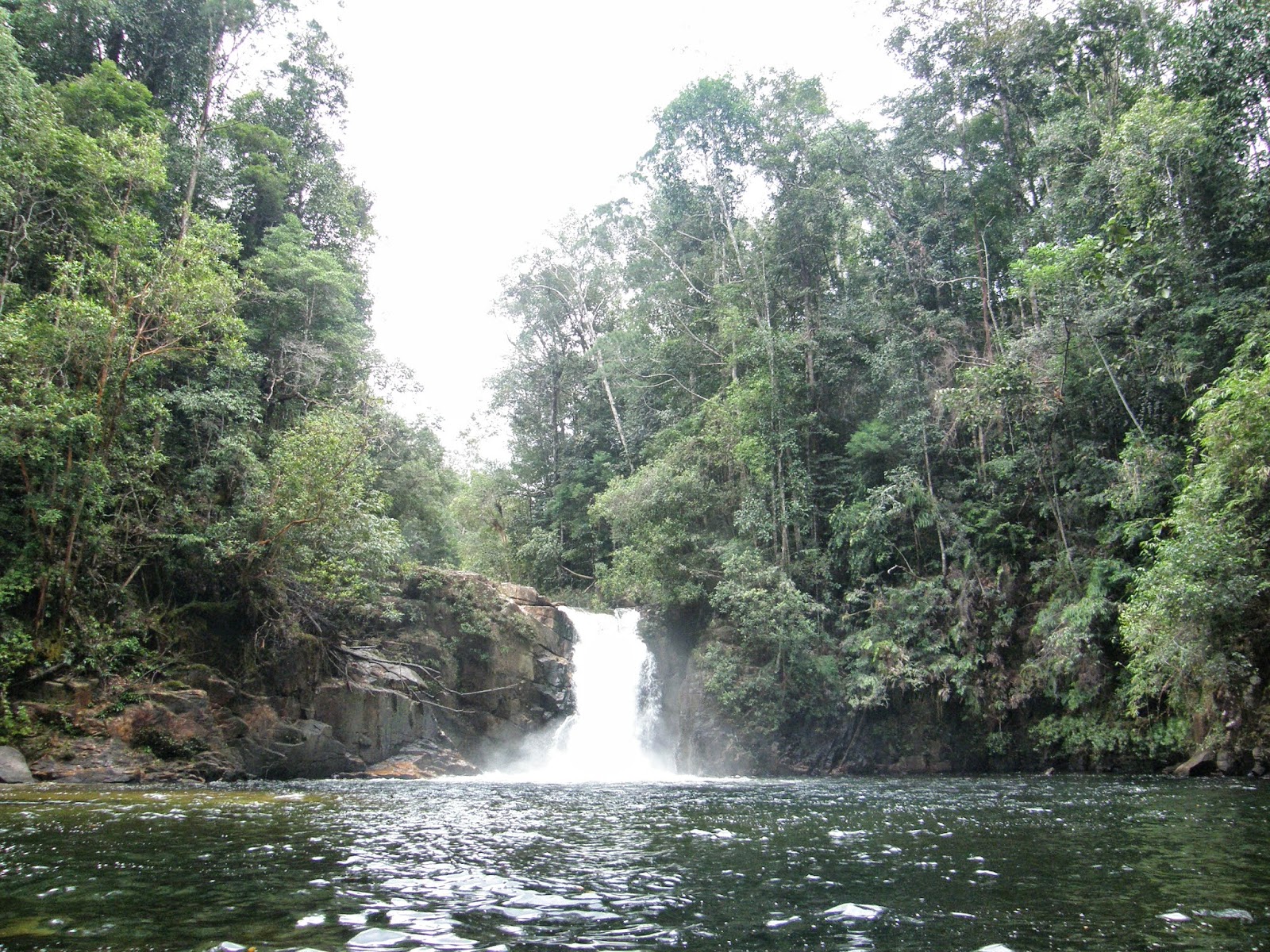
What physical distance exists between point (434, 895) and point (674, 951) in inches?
73.2

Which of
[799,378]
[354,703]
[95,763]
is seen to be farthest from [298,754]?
[799,378]

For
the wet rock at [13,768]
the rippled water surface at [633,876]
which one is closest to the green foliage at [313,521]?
the wet rock at [13,768]

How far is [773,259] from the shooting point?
2611 cm

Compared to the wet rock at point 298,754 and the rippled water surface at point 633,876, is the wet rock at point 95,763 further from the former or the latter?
the rippled water surface at point 633,876

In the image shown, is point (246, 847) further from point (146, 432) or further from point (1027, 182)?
point (1027, 182)

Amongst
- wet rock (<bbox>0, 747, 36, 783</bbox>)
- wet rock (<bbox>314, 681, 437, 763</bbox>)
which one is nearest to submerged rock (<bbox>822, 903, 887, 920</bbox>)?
wet rock (<bbox>0, 747, 36, 783</bbox>)

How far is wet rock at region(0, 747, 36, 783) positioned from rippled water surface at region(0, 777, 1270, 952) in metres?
2.62

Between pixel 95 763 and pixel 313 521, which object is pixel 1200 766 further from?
pixel 95 763

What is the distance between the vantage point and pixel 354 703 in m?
18.4

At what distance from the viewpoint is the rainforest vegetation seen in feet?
47.9

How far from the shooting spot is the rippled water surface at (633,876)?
3.79 metres

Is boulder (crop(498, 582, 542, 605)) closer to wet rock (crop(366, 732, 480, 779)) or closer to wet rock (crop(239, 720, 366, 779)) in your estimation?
wet rock (crop(366, 732, 480, 779))

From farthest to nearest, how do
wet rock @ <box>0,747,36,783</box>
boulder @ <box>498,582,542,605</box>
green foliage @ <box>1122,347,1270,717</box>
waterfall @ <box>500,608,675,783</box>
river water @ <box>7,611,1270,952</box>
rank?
boulder @ <box>498,582,542,605</box> → waterfall @ <box>500,608,675,783</box> → wet rock @ <box>0,747,36,783</box> → green foliage @ <box>1122,347,1270,717</box> → river water @ <box>7,611,1270,952</box>

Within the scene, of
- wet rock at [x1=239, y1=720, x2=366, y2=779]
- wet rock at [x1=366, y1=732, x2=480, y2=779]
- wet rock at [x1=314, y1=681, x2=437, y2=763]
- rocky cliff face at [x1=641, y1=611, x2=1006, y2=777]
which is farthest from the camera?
rocky cliff face at [x1=641, y1=611, x2=1006, y2=777]
